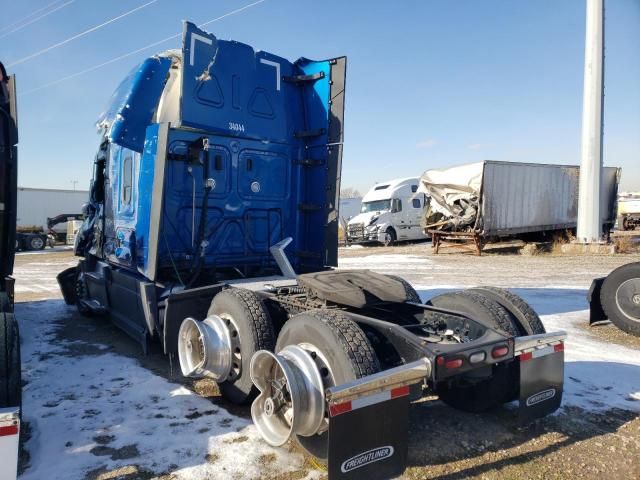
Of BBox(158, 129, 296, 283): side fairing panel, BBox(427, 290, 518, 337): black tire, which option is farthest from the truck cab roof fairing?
BBox(427, 290, 518, 337): black tire

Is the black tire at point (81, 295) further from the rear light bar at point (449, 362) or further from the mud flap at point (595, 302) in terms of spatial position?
the mud flap at point (595, 302)

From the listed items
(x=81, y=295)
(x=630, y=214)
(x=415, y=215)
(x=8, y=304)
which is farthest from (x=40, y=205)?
(x=630, y=214)

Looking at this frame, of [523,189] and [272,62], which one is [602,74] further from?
[272,62]

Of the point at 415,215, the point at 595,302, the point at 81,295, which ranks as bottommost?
the point at 81,295

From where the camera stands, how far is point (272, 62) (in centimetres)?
596

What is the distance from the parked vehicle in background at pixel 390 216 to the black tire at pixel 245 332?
19.5 meters

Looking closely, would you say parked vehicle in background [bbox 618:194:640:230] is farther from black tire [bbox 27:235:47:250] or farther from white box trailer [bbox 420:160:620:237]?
black tire [bbox 27:235:47:250]

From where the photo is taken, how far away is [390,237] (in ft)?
77.8

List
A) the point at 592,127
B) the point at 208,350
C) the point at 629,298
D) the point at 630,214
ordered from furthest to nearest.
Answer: the point at 630,214, the point at 592,127, the point at 629,298, the point at 208,350

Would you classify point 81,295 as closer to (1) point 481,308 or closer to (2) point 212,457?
(2) point 212,457

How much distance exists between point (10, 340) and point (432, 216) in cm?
1813

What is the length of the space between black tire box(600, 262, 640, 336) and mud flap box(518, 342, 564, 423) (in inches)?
137

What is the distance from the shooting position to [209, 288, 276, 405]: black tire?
3736 millimetres

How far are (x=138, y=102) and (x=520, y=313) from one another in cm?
453
